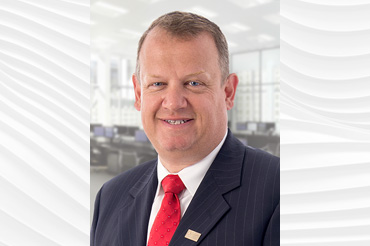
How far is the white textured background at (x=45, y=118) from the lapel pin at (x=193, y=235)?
269 mm

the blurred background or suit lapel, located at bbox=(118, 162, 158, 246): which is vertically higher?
the blurred background

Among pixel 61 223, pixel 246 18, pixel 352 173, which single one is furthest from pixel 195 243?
pixel 246 18

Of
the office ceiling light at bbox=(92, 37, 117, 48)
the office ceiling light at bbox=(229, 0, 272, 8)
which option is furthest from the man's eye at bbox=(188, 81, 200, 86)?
the office ceiling light at bbox=(92, 37, 117, 48)

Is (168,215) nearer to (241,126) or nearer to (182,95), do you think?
(182,95)

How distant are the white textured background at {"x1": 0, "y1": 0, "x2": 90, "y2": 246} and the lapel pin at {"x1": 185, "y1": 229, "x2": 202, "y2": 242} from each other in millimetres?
269

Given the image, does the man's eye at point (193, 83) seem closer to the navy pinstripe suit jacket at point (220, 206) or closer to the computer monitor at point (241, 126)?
the navy pinstripe suit jacket at point (220, 206)

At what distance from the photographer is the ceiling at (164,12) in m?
8.62

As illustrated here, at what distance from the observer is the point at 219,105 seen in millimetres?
954

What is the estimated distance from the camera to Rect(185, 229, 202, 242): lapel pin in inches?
31.5

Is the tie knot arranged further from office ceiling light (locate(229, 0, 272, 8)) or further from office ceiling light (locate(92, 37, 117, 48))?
office ceiling light (locate(92, 37, 117, 48))

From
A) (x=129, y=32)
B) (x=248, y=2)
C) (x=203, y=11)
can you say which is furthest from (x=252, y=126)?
(x=129, y=32)

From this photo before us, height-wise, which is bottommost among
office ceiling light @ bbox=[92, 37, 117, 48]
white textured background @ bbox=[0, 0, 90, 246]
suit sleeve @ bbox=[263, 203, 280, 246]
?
suit sleeve @ bbox=[263, 203, 280, 246]

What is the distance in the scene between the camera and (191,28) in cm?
87

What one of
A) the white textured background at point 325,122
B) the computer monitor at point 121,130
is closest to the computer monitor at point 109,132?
the computer monitor at point 121,130
